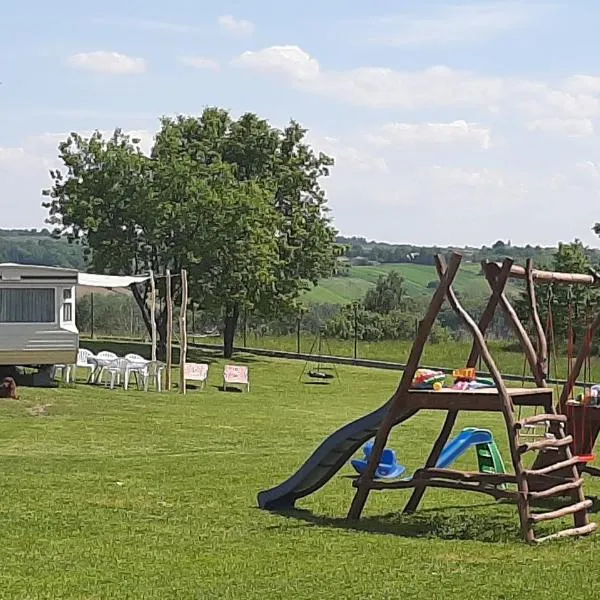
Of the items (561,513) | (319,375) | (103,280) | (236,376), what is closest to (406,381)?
(561,513)

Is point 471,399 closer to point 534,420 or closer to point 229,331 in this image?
point 534,420

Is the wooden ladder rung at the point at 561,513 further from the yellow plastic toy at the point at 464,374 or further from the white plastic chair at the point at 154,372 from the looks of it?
the white plastic chair at the point at 154,372

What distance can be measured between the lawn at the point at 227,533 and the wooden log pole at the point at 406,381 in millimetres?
281

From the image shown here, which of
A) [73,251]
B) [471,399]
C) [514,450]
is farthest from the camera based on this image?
[73,251]

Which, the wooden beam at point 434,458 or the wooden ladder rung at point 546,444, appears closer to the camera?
the wooden ladder rung at point 546,444

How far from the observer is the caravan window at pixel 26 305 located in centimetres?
2653

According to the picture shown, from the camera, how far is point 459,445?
40.6ft

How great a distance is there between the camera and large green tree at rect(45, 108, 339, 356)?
126ft

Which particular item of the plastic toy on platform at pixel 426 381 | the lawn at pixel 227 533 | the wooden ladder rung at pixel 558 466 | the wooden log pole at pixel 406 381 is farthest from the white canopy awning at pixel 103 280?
the wooden ladder rung at pixel 558 466

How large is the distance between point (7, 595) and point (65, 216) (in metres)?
33.5

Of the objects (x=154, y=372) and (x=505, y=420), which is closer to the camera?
(x=505, y=420)

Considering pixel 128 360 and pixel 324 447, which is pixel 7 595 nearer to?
pixel 324 447

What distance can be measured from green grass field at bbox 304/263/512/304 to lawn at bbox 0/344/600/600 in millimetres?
48184

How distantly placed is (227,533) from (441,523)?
6.74 feet
